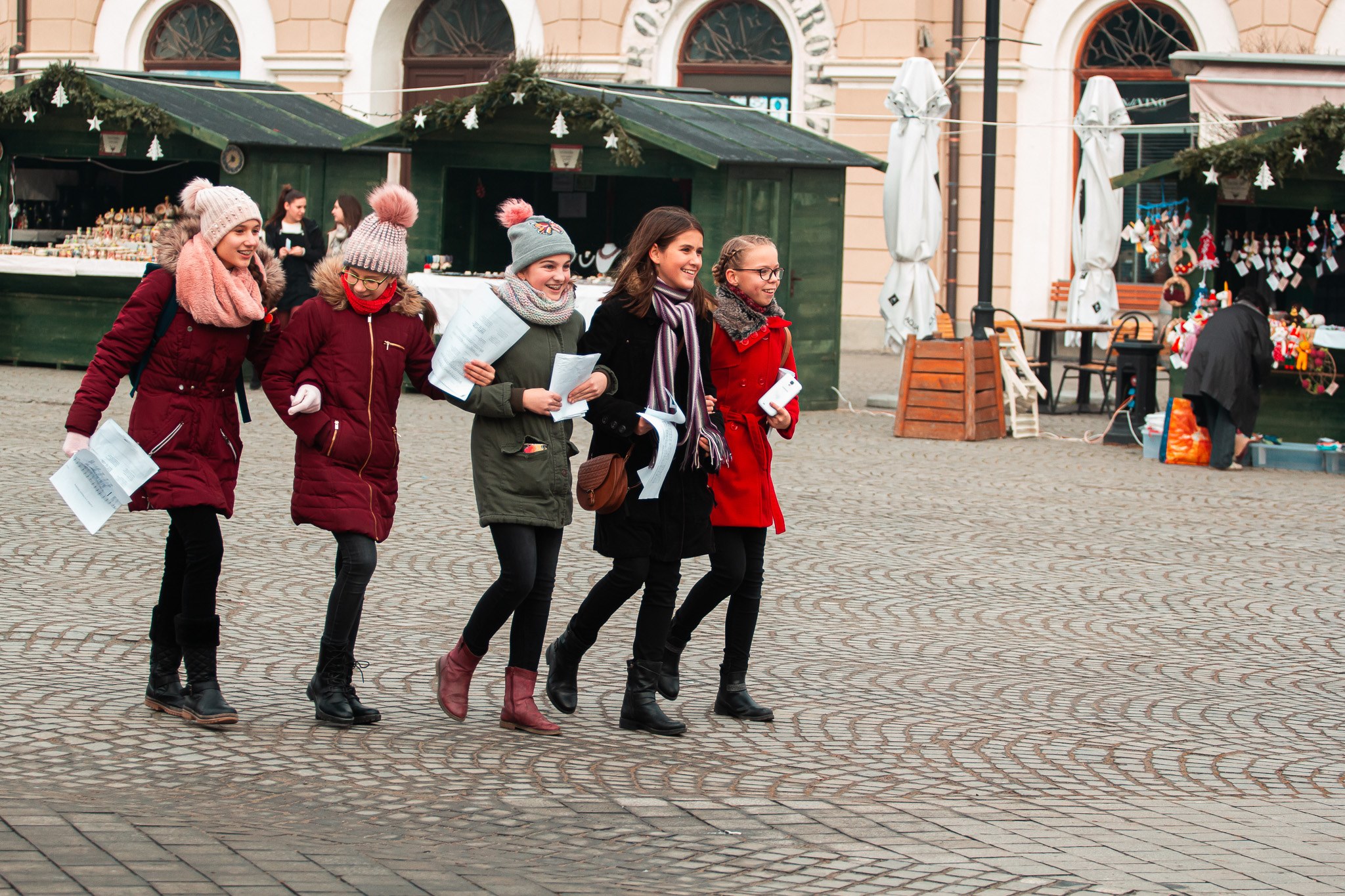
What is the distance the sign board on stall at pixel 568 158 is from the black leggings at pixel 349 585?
479 inches

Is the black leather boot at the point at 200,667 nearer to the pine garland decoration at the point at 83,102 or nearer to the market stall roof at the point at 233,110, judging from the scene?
the market stall roof at the point at 233,110

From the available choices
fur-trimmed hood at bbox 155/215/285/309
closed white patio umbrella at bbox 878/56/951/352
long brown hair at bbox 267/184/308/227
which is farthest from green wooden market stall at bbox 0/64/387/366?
fur-trimmed hood at bbox 155/215/285/309

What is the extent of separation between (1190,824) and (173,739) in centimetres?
289

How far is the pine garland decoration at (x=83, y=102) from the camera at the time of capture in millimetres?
17922

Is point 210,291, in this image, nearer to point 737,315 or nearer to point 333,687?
point 333,687


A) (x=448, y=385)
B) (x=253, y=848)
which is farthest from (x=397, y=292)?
(x=253, y=848)

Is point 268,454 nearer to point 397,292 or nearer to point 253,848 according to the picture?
point 397,292

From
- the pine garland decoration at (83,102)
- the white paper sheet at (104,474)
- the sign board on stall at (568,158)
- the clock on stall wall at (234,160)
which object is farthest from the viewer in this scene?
the clock on stall wall at (234,160)

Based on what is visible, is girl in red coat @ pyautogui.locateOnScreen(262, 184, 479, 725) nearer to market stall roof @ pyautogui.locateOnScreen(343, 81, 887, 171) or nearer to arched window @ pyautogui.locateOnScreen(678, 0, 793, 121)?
market stall roof @ pyautogui.locateOnScreen(343, 81, 887, 171)

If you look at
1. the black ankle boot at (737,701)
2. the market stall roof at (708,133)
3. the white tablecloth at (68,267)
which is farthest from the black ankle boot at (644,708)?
the white tablecloth at (68,267)

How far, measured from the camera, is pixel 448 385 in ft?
18.7

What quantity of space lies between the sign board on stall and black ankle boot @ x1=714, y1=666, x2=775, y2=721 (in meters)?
11.9

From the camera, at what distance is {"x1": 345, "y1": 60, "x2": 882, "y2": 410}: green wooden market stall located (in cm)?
1691

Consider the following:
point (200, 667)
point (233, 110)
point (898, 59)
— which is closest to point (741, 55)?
point (898, 59)
